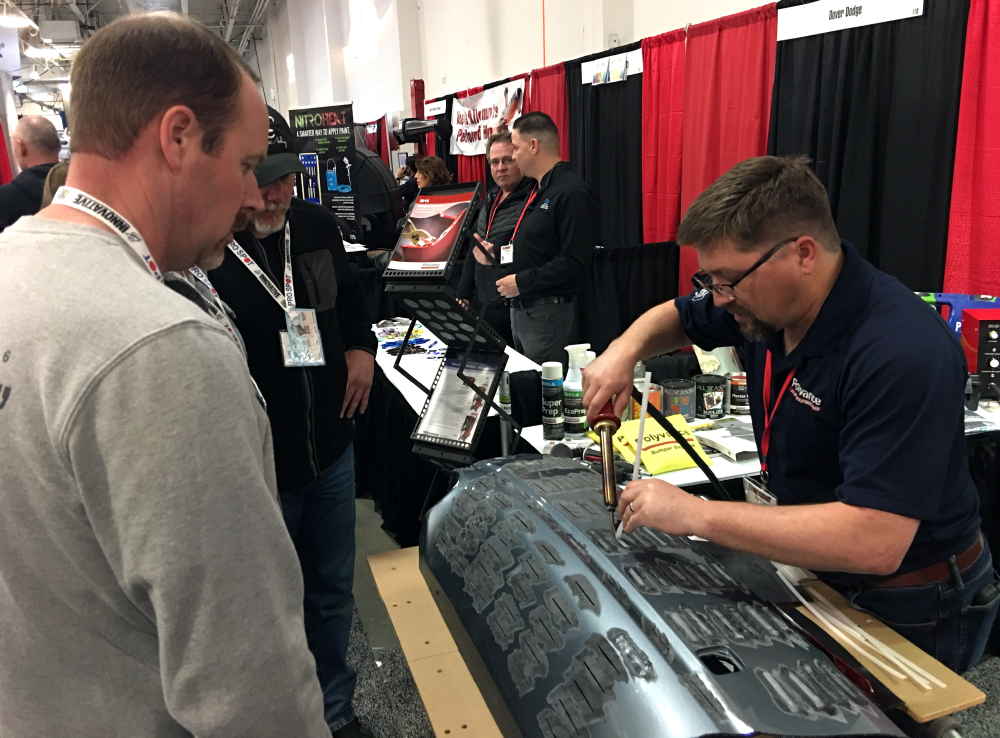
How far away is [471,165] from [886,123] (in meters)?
4.91

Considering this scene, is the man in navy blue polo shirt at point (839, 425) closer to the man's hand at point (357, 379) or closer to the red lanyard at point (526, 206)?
the man's hand at point (357, 379)

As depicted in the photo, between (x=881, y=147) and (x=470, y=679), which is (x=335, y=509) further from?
(x=881, y=147)

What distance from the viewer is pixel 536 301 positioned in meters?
3.46

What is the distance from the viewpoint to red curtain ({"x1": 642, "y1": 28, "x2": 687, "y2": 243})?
4.20 metres

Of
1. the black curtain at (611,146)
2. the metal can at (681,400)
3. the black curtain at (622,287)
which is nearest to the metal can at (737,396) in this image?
the metal can at (681,400)

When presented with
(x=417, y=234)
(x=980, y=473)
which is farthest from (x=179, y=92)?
(x=980, y=473)

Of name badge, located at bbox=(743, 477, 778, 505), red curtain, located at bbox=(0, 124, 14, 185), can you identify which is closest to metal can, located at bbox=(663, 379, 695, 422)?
name badge, located at bbox=(743, 477, 778, 505)

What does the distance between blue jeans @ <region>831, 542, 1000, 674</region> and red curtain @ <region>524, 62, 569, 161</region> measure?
449 cm

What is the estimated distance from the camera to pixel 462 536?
4.15 feet

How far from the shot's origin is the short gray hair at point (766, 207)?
125 centimetres

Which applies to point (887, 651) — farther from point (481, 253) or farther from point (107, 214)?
point (481, 253)

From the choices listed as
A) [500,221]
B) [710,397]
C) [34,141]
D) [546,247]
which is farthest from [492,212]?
[34,141]

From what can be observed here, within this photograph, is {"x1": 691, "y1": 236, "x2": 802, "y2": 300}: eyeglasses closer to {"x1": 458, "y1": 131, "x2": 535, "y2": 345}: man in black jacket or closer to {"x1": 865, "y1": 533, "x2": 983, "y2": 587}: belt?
{"x1": 865, "y1": 533, "x2": 983, "y2": 587}: belt

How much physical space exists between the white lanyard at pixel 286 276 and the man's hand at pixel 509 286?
5.70 feet
